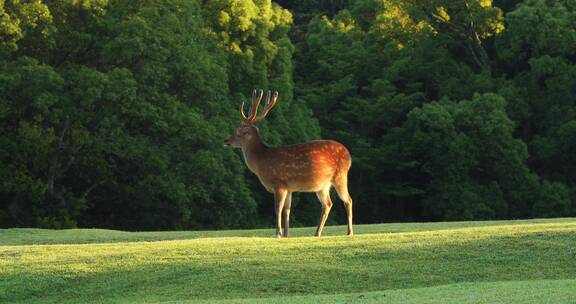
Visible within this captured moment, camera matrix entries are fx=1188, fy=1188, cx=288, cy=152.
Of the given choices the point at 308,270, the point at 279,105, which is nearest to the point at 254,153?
the point at 308,270

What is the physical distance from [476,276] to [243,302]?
337 centimetres

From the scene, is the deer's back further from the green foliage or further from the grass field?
the green foliage

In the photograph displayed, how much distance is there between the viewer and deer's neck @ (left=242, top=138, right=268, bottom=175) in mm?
19781

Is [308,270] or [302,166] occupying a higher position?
[302,166]

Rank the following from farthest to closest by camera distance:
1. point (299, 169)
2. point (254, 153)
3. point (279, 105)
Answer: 1. point (279, 105)
2. point (254, 153)
3. point (299, 169)

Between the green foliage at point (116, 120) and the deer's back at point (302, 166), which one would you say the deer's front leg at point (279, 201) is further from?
the green foliage at point (116, 120)

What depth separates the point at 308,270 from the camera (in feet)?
51.6

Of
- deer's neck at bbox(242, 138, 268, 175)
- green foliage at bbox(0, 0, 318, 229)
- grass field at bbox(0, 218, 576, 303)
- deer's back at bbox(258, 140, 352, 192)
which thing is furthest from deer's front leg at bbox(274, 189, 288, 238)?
green foliage at bbox(0, 0, 318, 229)

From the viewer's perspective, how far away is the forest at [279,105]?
37156mm

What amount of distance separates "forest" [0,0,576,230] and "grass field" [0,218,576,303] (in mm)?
19093

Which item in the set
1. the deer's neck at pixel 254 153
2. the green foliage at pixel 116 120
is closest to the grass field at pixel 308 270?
the deer's neck at pixel 254 153

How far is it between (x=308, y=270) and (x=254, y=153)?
179 inches

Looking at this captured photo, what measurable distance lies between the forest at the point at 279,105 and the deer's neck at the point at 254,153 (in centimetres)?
1662

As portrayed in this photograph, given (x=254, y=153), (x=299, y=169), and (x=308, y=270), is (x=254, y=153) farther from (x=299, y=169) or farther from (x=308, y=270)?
(x=308, y=270)
